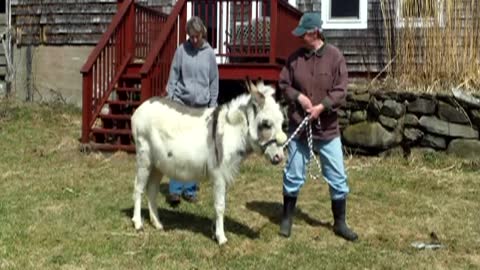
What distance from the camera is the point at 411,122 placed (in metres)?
10.2

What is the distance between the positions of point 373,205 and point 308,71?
2.13 metres

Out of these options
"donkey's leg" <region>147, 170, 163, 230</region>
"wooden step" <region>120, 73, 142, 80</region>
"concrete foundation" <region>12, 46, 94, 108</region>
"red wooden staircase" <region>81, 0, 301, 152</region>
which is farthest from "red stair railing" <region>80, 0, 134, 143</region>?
"donkey's leg" <region>147, 170, 163, 230</region>

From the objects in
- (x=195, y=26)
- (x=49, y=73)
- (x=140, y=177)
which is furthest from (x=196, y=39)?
(x=49, y=73)

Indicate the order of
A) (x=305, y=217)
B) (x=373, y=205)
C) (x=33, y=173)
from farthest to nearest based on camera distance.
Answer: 1. (x=33, y=173)
2. (x=373, y=205)
3. (x=305, y=217)

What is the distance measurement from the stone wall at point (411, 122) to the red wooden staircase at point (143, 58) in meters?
1.43

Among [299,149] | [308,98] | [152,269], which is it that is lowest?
[152,269]

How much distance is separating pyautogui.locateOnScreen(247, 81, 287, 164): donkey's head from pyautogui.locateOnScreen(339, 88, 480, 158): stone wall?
16.3ft

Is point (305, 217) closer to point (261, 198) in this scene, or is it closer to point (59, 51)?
point (261, 198)

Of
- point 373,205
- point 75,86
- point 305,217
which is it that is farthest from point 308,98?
point 75,86

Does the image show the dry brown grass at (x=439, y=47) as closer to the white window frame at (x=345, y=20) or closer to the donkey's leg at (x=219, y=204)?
the white window frame at (x=345, y=20)

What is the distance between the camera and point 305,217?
705cm

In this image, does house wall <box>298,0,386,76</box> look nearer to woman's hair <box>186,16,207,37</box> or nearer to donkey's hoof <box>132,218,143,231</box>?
woman's hair <box>186,16,207,37</box>

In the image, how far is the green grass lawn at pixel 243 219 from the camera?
5648mm

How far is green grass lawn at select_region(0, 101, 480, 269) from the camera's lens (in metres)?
5.65
